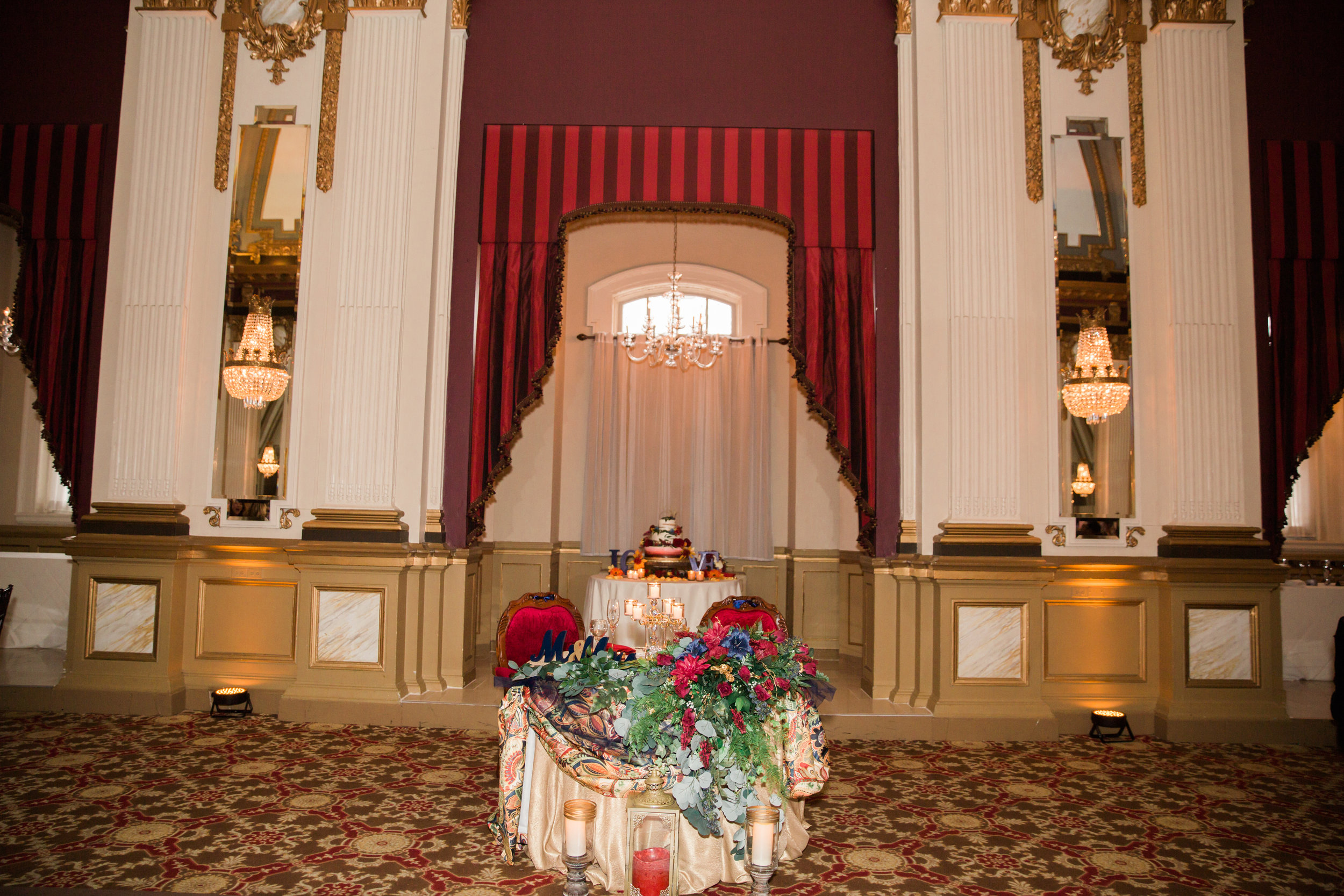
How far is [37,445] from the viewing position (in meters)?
8.49

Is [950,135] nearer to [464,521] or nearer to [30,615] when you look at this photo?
[464,521]

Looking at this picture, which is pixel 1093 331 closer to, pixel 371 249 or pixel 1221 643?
pixel 1221 643

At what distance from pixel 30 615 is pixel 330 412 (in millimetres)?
4222

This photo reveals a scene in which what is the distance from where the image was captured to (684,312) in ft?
31.9

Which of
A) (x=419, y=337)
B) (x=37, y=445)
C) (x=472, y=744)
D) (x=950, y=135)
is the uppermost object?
(x=950, y=135)

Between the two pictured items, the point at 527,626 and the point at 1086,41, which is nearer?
the point at 527,626

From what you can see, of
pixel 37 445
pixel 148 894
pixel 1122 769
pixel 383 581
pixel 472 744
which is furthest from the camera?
pixel 37 445

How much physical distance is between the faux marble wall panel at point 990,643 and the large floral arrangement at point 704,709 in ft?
10.1

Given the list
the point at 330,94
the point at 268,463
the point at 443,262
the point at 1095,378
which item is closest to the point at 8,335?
the point at 268,463

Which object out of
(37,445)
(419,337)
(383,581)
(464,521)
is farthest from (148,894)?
(37,445)

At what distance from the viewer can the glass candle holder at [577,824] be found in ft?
8.30

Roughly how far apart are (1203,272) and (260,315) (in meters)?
6.98

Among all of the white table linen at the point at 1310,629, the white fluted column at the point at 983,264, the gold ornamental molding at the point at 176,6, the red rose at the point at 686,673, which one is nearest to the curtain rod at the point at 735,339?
the white fluted column at the point at 983,264

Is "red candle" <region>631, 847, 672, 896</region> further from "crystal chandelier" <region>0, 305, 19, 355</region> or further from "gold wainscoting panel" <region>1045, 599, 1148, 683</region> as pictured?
→ "crystal chandelier" <region>0, 305, 19, 355</region>
